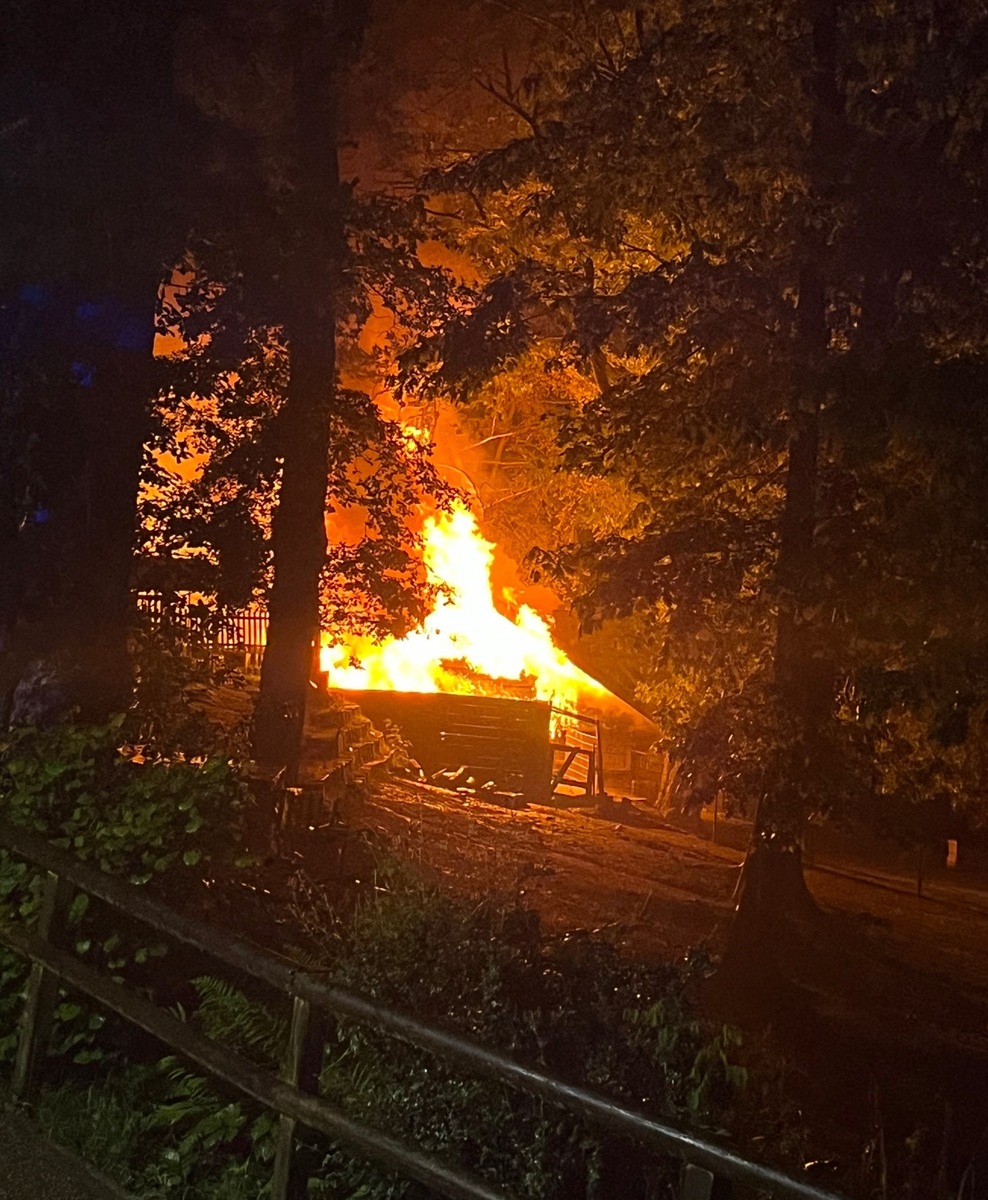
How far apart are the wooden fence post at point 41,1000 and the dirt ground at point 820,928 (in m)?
1.62

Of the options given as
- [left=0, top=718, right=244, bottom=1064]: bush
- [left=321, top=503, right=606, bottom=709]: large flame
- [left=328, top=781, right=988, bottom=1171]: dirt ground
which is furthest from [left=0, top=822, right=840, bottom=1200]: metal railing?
[left=321, top=503, right=606, bottom=709]: large flame

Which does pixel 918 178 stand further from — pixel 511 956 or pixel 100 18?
pixel 511 956

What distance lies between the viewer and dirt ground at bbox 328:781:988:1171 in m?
7.51

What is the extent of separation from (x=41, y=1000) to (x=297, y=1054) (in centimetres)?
162

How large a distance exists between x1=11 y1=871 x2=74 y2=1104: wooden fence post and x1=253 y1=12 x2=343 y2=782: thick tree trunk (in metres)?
8.19

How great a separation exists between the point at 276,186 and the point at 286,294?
116 centimetres

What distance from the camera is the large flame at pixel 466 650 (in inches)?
982

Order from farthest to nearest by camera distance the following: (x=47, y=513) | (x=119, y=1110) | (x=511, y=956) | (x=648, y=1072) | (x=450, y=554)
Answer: (x=450, y=554), (x=47, y=513), (x=119, y=1110), (x=511, y=956), (x=648, y=1072)

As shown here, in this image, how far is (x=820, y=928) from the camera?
10875 millimetres

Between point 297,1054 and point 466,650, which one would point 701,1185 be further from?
point 466,650

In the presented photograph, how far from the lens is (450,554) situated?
91.5 ft

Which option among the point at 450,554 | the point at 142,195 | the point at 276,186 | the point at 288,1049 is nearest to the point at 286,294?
the point at 276,186

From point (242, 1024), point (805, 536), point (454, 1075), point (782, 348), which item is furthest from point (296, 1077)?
point (782, 348)

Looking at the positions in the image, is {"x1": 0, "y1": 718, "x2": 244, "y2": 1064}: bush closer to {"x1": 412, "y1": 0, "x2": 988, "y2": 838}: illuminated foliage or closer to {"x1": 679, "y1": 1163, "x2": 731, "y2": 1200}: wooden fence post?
{"x1": 679, "y1": 1163, "x2": 731, "y2": 1200}: wooden fence post
